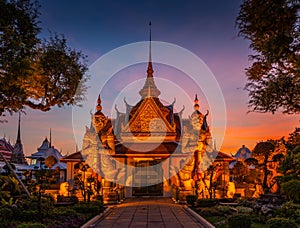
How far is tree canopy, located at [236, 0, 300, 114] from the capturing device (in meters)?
9.06

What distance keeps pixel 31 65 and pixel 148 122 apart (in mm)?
18321

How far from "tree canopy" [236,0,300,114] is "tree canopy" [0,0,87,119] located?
736 cm

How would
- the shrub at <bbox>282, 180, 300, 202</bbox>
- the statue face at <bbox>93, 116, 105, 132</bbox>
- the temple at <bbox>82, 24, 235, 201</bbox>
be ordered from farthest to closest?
the statue face at <bbox>93, 116, 105, 132</bbox> < the temple at <bbox>82, 24, 235, 201</bbox> < the shrub at <bbox>282, 180, 300, 202</bbox>

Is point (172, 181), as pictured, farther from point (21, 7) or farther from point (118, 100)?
point (21, 7)

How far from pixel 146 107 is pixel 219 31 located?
1384 cm

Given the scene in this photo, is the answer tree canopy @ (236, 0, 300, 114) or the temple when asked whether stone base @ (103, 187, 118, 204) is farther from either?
tree canopy @ (236, 0, 300, 114)

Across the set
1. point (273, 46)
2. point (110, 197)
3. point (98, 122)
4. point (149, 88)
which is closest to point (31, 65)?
point (273, 46)

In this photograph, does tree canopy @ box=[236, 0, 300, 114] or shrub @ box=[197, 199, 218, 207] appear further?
shrub @ box=[197, 199, 218, 207]

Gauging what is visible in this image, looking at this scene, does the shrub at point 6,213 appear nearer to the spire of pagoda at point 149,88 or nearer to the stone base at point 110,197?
the stone base at point 110,197

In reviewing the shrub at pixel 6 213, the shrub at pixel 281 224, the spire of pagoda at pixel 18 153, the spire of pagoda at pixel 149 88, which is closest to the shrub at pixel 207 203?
the shrub at pixel 6 213

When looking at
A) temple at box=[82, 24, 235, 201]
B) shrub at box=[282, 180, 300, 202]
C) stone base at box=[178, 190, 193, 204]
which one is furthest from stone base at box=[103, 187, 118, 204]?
shrub at box=[282, 180, 300, 202]

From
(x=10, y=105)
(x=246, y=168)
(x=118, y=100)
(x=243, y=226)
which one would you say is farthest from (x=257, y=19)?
(x=118, y=100)

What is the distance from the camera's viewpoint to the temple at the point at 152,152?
22.5 m

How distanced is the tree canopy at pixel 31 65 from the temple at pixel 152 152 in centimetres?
713
